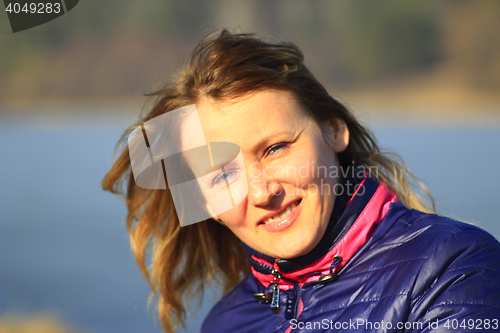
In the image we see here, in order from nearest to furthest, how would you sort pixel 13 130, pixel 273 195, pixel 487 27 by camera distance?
pixel 273 195, pixel 13 130, pixel 487 27

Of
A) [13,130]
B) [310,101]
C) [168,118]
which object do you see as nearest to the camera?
[310,101]

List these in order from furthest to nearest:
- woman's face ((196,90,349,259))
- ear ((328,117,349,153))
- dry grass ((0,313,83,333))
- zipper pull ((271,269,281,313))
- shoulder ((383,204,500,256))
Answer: dry grass ((0,313,83,333)), ear ((328,117,349,153)), zipper pull ((271,269,281,313)), woman's face ((196,90,349,259)), shoulder ((383,204,500,256))

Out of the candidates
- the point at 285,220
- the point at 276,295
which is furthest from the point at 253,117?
the point at 276,295

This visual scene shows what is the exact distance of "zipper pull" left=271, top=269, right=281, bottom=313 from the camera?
5.19 feet

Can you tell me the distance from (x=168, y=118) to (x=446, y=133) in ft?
42.9

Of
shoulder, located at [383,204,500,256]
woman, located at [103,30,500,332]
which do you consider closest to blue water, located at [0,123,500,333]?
woman, located at [103,30,500,332]

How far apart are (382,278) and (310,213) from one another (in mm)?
287

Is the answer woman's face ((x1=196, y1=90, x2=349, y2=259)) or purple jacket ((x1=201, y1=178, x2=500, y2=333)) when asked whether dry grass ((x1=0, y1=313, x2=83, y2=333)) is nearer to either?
purple jacket ((x1=201, y1=178, x2=500, y2=333))

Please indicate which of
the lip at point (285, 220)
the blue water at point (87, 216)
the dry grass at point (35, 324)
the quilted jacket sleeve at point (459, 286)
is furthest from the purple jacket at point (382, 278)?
the dry grass at point (35, 324)

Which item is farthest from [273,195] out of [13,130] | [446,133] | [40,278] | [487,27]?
[487,27]

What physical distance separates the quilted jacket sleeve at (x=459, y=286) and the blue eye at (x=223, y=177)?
66 centimetres

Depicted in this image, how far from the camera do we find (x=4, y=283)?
6.41 m

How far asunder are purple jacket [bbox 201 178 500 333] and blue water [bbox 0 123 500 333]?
1332 mm

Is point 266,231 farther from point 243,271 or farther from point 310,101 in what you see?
point 243,271
